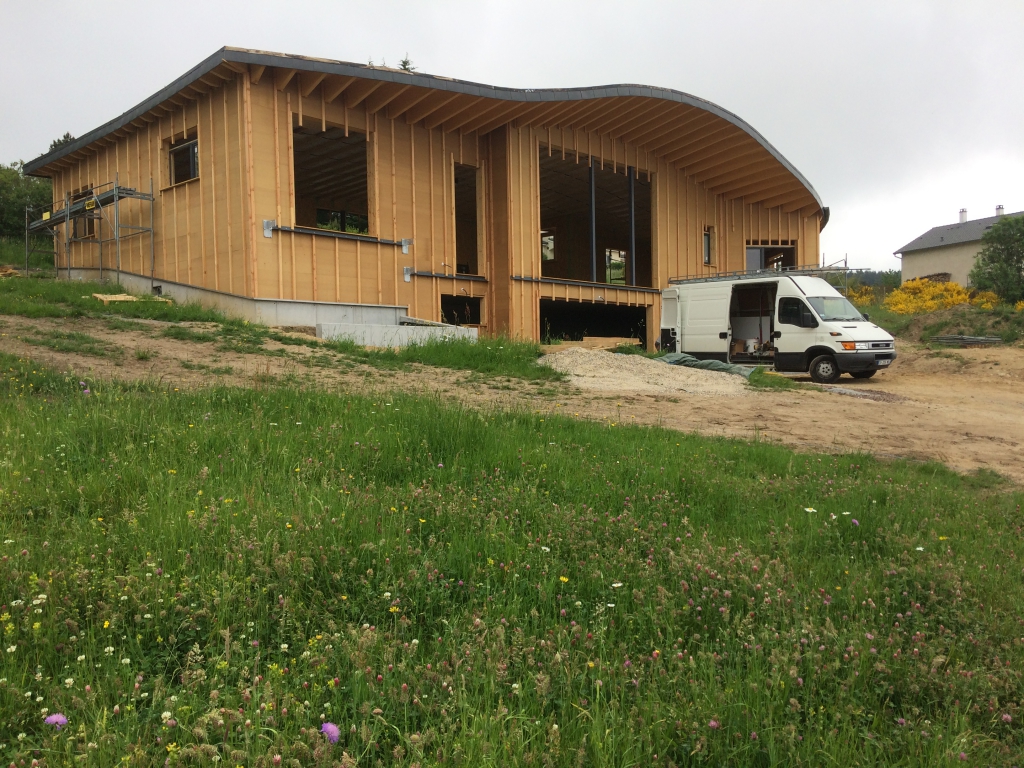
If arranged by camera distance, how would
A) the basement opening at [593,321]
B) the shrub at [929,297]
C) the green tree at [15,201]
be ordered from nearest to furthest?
1. the basement opening at [593,321]
2. the green tree at [15,201]
3. the shrub at [929,297]

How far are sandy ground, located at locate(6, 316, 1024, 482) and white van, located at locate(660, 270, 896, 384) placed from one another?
71.7 inches

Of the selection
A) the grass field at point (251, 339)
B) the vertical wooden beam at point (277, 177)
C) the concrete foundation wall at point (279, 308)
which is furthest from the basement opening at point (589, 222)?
the grass field at point (251, 339)

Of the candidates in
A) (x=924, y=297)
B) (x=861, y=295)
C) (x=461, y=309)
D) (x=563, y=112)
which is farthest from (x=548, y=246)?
(x=861, y=295)

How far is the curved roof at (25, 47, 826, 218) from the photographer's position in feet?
54.1

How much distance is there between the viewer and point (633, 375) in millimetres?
14594

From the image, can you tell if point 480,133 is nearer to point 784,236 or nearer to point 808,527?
point 784,236

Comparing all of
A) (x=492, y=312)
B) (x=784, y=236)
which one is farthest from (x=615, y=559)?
(x=784, y=236)

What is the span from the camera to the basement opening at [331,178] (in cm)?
2042

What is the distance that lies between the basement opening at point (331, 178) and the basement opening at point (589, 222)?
648 cm

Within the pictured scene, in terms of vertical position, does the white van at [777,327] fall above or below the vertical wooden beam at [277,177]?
below

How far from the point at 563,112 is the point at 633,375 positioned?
32.7ft

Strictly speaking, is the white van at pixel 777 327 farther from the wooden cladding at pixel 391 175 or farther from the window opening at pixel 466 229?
the window opening at pixel 466 229

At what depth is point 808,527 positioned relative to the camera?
4371 mm

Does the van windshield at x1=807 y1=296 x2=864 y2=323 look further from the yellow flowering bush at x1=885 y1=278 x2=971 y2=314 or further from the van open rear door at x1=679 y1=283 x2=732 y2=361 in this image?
the yellow flowering bush at x1=885 y1=278 x2=971 y2=314
